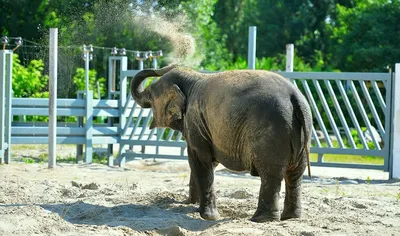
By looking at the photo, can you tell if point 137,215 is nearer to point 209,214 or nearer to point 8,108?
point 209,214

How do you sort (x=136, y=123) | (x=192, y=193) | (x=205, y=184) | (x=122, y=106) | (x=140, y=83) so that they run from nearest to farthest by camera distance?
(x=205, y=184), (x=192, y=193), (x=140, y=83), (x=136, y=123), (x=122, y=106)

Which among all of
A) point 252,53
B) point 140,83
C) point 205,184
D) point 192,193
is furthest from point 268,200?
point 252,53

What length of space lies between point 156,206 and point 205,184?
2.50 ft

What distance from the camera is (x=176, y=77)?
9680 mm

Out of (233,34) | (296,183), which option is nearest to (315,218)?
(296,183)

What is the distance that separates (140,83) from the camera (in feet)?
34.4

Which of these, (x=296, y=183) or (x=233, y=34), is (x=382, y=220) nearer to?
(x=296, y=183)

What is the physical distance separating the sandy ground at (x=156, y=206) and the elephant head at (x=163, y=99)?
93cm

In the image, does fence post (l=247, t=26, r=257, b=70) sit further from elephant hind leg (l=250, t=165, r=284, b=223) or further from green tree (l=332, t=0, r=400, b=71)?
green tree (l=332, t=0, r=400, b=71)

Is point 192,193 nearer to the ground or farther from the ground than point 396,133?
nearer to the ground

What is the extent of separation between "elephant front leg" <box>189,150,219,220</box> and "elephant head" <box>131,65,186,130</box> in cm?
66

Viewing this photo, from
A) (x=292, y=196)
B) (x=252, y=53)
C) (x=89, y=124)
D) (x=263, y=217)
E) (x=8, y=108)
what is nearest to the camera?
(x=263, y=217)

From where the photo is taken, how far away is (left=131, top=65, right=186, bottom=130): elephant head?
374 inches

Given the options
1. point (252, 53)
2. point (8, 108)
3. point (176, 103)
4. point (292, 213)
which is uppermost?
point (252, 53)
